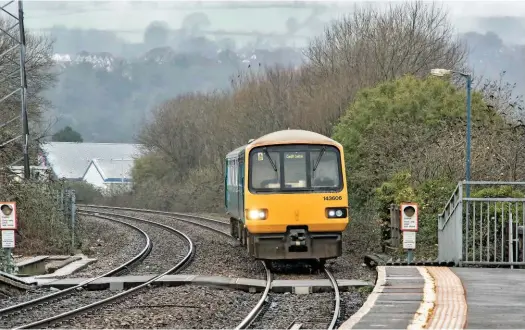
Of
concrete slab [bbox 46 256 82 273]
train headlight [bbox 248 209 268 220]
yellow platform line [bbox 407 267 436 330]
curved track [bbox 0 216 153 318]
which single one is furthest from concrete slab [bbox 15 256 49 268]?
yellow platform line [bbox 407 267 436 330]

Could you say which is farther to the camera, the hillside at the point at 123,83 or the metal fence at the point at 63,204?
the hillside at the point at 123,83

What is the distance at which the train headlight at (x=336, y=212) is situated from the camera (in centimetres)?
1753

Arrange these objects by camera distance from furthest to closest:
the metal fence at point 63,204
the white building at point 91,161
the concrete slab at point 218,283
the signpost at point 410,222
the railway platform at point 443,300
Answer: the white building at point 91,161
the metal fence at point 63,204
the signpost at point 410,222
the concrete slab at point 218,283
the railway platform at point 443,300

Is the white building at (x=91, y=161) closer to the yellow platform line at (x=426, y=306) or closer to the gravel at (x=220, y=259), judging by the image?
the gravel at (x=220, y=259)

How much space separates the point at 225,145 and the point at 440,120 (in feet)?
86.2

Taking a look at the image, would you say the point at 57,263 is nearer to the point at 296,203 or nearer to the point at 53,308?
the point at 296,203

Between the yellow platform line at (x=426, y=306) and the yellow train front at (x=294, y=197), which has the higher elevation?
the yellow train front at (x=294, y=197)

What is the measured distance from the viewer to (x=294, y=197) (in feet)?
57.5

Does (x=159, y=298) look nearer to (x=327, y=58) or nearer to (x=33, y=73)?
(x=327, y=58)

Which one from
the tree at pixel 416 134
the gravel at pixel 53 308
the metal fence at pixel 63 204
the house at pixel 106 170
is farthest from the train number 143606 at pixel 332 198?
the house at pixel 106 170

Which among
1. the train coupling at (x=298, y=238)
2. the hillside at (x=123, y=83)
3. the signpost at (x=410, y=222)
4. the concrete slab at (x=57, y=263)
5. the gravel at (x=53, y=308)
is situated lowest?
the concrete slab at (x=57, y=263)

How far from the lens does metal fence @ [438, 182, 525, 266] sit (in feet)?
51.6

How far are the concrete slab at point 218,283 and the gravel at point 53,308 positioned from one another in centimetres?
71

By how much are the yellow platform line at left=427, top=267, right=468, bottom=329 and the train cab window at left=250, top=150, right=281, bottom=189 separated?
486cm
